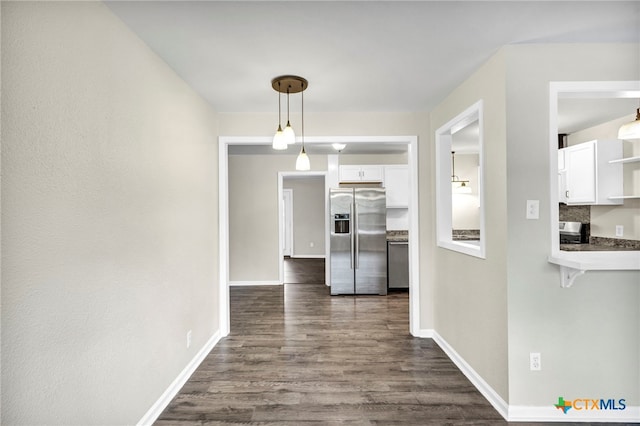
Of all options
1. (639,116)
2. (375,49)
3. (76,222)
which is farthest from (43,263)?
(639,116)

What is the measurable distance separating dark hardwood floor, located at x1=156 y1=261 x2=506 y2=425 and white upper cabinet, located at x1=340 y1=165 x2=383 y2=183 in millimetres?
2379

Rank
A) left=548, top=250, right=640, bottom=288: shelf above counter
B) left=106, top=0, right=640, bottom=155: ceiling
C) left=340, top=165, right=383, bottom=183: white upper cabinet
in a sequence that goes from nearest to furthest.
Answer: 1. left=106, top=0, right=640, bottom=155: ceiling
2. left=548, top=250, right=640, bottom=288: shelf above counter
3. left=340, top=165, right=383, bottom=183: white upper cabinet

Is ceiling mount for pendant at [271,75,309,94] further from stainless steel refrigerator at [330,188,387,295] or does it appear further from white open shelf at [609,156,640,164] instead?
white open shelf at [609,156,640,164]

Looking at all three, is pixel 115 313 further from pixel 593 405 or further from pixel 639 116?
pixel 639 116

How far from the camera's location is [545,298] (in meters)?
2.03

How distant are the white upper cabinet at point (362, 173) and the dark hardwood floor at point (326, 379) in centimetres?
238

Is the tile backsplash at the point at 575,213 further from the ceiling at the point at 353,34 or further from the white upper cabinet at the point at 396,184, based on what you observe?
the ceiling at the point at 353,34

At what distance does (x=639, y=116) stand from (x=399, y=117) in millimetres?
1919

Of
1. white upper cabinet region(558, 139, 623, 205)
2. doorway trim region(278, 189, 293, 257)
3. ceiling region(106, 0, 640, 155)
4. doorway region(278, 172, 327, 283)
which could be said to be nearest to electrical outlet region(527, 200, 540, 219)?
ceiling region(106, 0, 640, 155)

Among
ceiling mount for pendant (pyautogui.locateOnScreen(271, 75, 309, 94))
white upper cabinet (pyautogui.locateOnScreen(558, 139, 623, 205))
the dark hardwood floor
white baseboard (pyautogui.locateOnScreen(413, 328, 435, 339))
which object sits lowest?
the dark hardwood floor

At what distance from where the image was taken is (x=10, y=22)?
110 cm

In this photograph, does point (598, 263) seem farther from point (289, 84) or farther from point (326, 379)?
point (289, 84)

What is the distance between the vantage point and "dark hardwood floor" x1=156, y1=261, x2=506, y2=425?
209 cm

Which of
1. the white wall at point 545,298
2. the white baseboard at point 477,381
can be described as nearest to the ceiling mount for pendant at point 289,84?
the white wall at point 545,298
